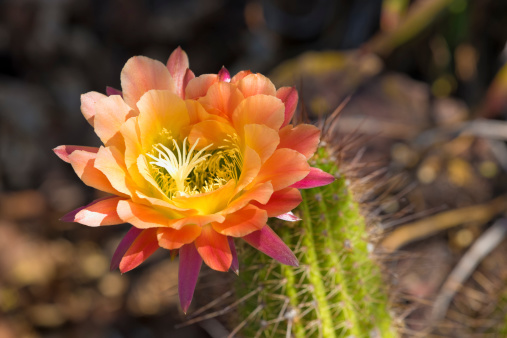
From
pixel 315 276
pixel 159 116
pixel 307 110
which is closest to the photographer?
pixel 159 116

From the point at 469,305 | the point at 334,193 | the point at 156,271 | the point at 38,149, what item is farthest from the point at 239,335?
the point at 38,149

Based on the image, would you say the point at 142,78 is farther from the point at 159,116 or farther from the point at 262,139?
the point at 262,139

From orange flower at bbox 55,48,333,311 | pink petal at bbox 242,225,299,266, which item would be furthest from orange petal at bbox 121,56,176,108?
pink petal at bbox 242,225,299,266

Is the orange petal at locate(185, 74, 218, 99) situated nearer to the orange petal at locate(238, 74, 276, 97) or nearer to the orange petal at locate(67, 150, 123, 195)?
the orange petal at locate(238, 74, 276, 97)

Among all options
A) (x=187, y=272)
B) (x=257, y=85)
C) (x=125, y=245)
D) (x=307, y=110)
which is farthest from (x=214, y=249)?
(x=307, y=110)

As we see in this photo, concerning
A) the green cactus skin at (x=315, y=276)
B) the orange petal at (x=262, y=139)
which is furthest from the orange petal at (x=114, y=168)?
the green cactus skin at (x=315, y=276)

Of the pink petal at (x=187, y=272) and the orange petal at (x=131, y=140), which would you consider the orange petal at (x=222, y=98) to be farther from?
the pink petal at (x=187, y=272)
